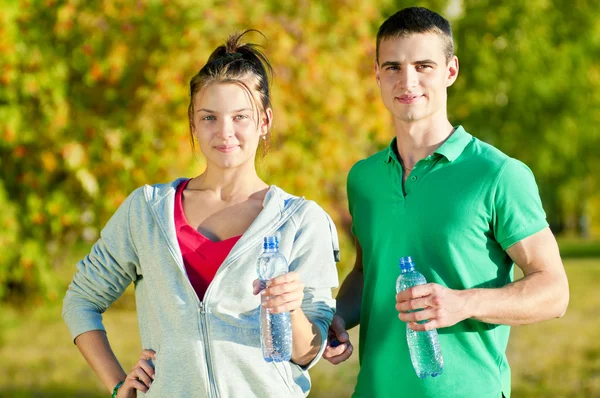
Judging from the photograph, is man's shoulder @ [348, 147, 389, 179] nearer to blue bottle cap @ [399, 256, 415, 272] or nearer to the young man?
the young man

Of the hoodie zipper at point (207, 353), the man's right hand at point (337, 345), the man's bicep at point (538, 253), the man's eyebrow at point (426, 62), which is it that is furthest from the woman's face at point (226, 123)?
the man's bicep at point (538, 253)

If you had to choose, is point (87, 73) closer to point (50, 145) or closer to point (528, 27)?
point (50, 145)

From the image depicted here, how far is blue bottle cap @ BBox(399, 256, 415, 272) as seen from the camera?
2.96 meters

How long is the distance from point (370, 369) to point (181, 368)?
2.49ft

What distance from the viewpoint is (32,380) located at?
10.2m

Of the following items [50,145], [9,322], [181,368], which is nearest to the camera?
[181,368]

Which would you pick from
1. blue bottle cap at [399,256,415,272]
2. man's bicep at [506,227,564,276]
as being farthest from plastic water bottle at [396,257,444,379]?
man's bicep at [506,227,564,276]

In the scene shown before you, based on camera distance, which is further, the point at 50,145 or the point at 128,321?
the point at 128,321

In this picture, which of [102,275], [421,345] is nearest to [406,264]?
[421,345]

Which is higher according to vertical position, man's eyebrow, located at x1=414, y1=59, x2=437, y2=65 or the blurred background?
the blurred background


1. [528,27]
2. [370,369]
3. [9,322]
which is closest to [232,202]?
[370,369]

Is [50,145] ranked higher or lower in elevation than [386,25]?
higher

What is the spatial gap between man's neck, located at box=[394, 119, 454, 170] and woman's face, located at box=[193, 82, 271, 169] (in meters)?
0.62

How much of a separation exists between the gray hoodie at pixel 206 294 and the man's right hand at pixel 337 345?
0.22 metres
